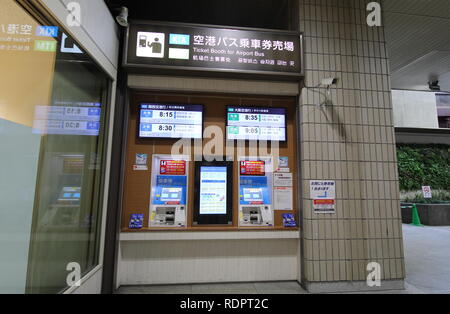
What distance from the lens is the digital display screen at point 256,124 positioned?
3.19 metres

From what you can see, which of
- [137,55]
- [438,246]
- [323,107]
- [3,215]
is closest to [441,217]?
[438,246]

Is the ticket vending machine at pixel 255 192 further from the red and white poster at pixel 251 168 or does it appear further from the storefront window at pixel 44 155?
the storefront window at pixel 44 155

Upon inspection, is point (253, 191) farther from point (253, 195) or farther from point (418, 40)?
point (418, 40)

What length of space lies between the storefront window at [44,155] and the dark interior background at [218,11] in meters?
2.06

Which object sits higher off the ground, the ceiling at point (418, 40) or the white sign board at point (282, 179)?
the ceiling at point (418, 40)

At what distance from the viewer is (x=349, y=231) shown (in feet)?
9.68

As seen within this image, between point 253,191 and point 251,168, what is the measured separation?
1.05 feet

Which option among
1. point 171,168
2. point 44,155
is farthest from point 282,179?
point 44,155

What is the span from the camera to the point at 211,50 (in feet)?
9.66

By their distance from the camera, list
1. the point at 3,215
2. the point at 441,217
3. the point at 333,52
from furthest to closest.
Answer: the point at 441,217 < the point at 333,52 < the point at 3,215

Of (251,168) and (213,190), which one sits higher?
(251,168)

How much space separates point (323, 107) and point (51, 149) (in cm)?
311

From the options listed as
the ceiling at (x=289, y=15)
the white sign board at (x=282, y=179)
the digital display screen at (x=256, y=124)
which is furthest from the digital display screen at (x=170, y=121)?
the ceiling at (x=289, y=15)

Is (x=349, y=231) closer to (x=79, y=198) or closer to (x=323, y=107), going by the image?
(x=323, y=107)
